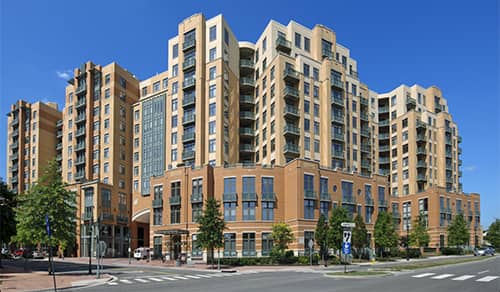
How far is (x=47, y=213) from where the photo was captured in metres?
37.1

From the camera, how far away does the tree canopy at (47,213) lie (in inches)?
1478

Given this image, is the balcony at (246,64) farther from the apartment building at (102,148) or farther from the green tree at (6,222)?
the green tree at (6,222)

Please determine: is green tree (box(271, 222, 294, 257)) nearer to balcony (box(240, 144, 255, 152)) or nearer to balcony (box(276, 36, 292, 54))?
balcony (box(240, 144, 255, 152))

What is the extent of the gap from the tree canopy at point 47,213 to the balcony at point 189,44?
138 ft

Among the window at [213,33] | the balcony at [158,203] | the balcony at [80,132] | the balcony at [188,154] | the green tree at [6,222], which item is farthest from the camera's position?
the balcony at [80,132]

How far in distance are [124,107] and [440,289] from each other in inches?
3167

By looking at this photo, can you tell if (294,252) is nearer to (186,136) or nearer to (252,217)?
(252,217)

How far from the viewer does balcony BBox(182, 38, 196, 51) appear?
252 ft

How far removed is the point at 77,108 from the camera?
9619 centimetres

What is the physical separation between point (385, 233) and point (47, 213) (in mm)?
45196

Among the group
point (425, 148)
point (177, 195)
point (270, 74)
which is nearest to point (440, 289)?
point (177, 195)

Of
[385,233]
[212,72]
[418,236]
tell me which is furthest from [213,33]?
[418,236]

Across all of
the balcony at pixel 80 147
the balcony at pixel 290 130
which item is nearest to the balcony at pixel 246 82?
the balcony at pixel 290 130

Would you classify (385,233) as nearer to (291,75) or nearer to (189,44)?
(291,75)
